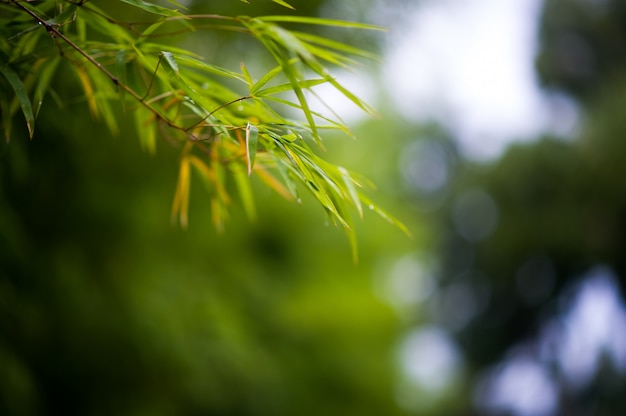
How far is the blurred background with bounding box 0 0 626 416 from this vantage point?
162 cm

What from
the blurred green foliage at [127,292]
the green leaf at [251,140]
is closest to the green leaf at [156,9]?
the green leaf at [251,140]

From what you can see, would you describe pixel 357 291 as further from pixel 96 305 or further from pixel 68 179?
pixel 68 179

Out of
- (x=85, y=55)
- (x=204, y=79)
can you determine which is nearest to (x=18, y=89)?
(x=85, y=55)

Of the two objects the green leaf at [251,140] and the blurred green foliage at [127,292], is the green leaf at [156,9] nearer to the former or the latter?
the green leaf at [251,140]

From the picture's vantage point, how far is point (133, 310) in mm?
1753

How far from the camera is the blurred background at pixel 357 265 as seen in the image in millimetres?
1617

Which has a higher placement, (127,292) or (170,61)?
(170,61)

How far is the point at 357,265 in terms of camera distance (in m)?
3.32

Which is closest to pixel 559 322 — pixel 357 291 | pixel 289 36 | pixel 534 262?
pixel 534 262

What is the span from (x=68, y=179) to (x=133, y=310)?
0.50 metres

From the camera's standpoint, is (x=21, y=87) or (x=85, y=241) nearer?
(x=21, y=87)

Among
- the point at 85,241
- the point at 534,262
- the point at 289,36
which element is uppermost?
the point at 534,262

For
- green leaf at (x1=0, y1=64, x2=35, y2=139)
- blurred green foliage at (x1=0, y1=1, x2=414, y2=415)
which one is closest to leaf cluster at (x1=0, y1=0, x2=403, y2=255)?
green leaf at (x1=0, y1=64, x2=35, y2=139)

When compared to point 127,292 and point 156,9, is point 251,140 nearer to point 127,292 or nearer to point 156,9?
point 156,9
